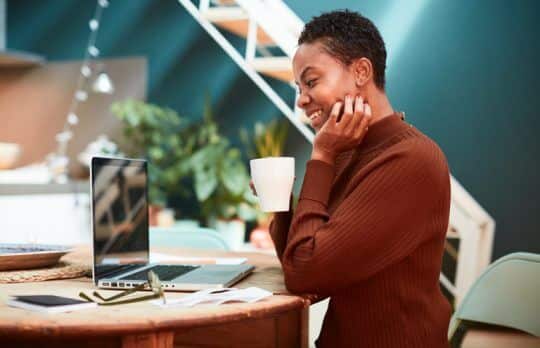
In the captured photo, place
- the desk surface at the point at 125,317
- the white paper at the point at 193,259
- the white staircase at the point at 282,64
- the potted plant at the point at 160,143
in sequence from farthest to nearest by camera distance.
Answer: the potted plant at the point at 160,143 → the white staircase at the point at 282,64 → the white paper at the point at 193,259 → the desk surface at the point at 125,317

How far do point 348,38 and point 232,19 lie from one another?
2.62 metres

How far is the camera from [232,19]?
12.6 ft

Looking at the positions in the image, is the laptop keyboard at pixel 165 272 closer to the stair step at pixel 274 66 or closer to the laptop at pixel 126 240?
the laptop at pixel 126 240

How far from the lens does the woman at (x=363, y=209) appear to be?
1.16 m

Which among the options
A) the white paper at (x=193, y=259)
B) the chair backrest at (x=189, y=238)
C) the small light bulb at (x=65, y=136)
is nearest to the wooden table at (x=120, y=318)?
the white paper at (x=193, y=259)

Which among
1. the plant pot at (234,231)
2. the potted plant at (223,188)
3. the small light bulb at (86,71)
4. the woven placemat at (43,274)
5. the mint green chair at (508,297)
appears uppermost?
the small light bulb at (86,71)

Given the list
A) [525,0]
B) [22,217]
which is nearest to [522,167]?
[525,0]

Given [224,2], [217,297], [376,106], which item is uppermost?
[224,2]

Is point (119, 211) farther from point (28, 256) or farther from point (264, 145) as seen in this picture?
point (264, 145)

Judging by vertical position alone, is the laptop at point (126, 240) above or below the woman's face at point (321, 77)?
below

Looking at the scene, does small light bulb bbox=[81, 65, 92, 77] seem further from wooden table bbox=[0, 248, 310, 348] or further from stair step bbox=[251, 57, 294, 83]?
wooden table bbox=[0, 248, 310, 348]

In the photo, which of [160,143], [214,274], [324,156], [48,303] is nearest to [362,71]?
[324,156]

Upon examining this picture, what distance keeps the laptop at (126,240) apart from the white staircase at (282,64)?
2205 mm

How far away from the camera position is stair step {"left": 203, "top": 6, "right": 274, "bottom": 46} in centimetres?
380
